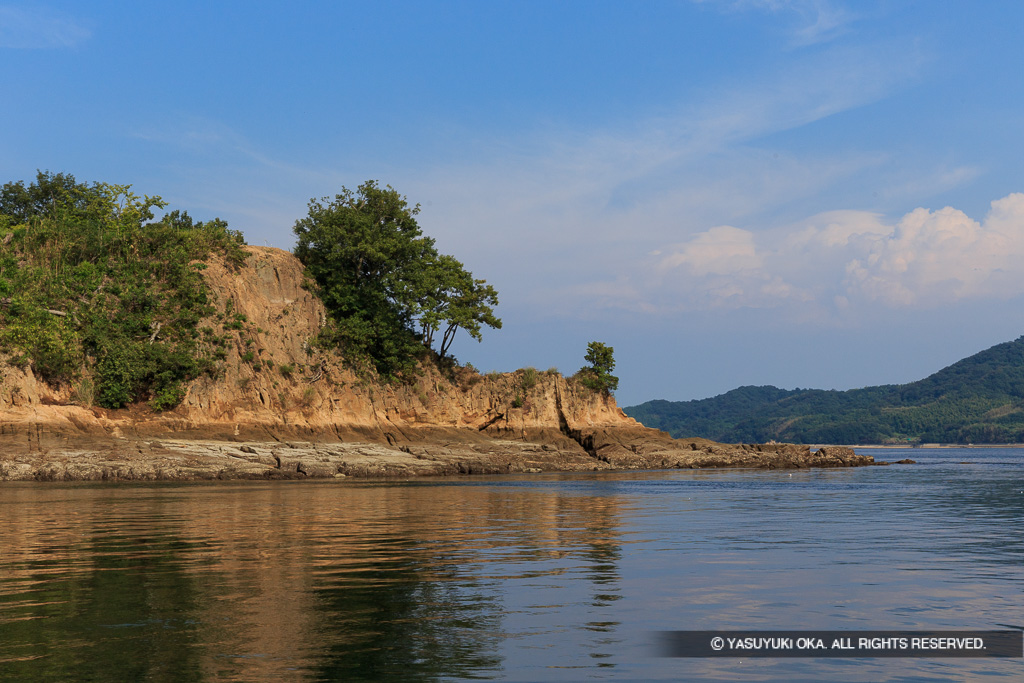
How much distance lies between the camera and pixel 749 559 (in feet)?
46.4

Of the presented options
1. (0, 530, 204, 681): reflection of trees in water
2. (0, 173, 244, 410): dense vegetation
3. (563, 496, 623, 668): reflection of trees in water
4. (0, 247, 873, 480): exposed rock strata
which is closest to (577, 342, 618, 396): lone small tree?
(0, 247, 873, 480): exposed rock strata

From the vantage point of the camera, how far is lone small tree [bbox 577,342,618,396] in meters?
78.4

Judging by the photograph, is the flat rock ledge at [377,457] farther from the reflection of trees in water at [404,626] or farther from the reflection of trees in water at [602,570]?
the reflection of trees in water at [404,626]

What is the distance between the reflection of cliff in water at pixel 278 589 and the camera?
7.18m

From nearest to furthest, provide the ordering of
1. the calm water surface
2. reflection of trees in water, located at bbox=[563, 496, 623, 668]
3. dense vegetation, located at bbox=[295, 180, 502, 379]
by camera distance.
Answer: the calm water surface < reflection of trees in water, located at bbox=[563, 496, 623, 668] < dense vegetation, located at bbox=[295, 180, 502, 379]

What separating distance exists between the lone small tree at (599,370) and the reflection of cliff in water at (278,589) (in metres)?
55.1

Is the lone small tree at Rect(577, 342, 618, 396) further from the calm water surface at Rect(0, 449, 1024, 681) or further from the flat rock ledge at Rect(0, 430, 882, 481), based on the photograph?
the calm water surface at Rect(0, 449, 1024, 681)

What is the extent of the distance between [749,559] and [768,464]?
60026 millimetres

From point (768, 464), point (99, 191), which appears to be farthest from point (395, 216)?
point (768, 464)

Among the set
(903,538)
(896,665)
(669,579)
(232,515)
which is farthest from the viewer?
(232,515)

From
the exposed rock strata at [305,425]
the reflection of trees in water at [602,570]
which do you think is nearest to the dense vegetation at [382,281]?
the exposed rock strata at [305,425]

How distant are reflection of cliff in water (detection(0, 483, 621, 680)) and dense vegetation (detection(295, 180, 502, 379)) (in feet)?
151

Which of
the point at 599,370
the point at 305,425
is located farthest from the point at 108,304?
the point at 599,370

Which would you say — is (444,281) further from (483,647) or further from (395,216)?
(483,647)
